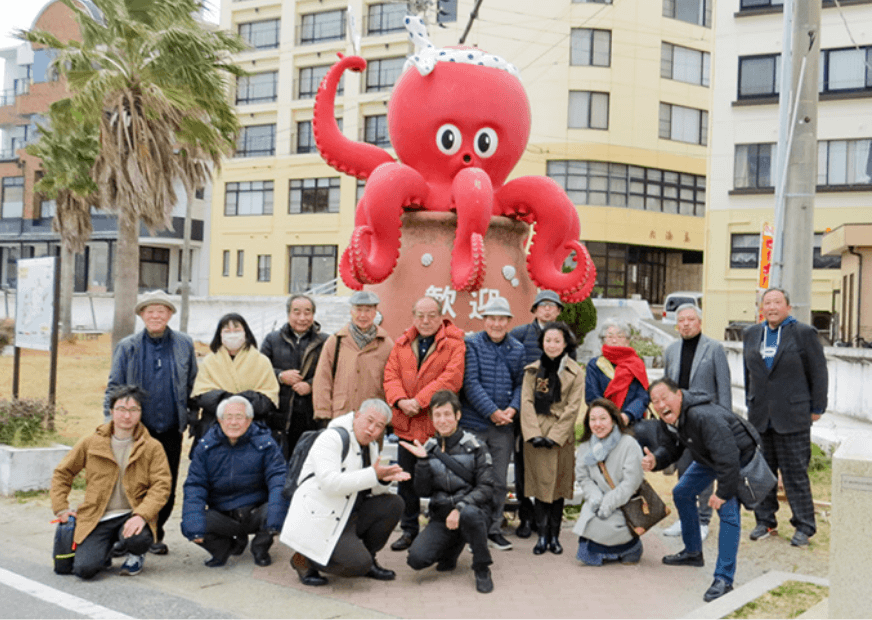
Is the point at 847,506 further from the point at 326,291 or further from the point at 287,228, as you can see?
the point at 287,228

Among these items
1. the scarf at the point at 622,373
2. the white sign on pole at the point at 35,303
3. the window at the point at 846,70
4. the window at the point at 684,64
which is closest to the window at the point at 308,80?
the window at the point at 684,64

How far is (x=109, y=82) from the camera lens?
1394 centimetres

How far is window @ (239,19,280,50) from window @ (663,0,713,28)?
58.1 ft

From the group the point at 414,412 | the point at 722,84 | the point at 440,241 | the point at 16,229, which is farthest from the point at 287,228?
the point at 414,412

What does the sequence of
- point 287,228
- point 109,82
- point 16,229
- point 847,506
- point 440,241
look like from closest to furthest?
point 847,506 < point 440,241 < point 109,82 < point 287,228 < point 16,229

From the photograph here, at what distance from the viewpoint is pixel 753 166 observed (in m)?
30.6

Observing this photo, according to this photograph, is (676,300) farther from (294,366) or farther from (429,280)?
(294,366)

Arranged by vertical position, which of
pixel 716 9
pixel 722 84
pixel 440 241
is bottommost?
pixel 440 241

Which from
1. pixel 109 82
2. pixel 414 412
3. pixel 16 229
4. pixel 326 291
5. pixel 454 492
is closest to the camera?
pixel 454 492

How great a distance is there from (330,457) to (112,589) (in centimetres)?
162

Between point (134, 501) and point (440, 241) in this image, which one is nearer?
point (134, 501)

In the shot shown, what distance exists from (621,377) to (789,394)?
1.35m

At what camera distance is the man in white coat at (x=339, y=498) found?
18.8 ft

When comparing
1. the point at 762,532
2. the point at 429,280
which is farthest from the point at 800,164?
the point at 429,280
